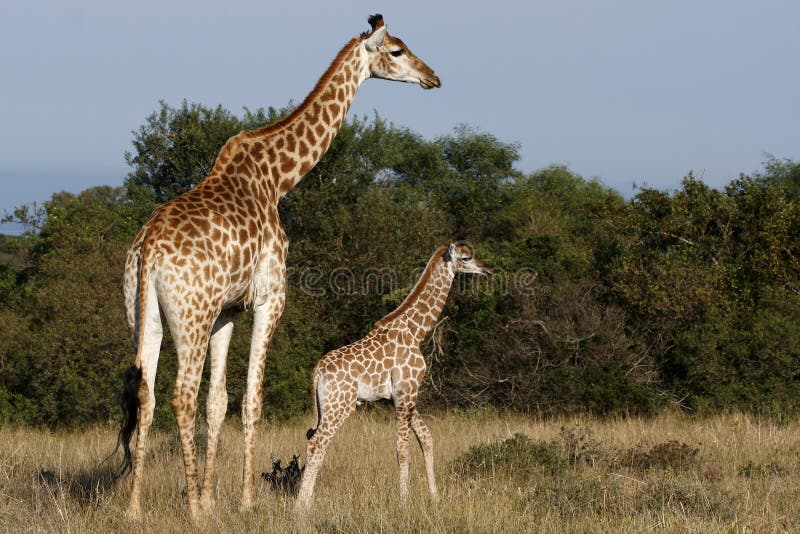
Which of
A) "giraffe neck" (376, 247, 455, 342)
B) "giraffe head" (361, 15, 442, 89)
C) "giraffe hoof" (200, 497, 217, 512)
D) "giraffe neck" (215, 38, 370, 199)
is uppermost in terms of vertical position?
"giraffe head" (361, 15, 442, 89)

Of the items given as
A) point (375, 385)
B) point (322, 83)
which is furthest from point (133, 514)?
point (322, 83)

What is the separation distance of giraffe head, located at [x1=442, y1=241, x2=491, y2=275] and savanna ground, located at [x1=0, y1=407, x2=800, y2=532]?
174 cm

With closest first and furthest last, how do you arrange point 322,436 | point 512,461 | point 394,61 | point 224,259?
point 224,259 → point 322,436 → point 394,61 → point 512,461

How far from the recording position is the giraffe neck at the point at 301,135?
7066mm

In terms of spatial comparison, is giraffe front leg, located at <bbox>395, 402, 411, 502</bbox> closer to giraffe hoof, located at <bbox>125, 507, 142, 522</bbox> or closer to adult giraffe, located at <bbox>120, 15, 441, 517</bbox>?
adult giraffe, located at <bbox>120, 15, 441, 517</bbox>

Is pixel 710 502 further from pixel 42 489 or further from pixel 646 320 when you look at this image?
pixel 646 320

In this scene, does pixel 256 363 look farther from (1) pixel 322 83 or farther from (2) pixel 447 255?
(2) pixel 447 255

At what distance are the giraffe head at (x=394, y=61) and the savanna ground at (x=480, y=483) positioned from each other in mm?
3436

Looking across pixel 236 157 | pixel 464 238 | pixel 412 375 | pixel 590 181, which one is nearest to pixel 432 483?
pixel 412 375

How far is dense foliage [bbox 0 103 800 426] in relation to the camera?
1291 centimetres

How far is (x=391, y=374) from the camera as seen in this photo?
8.00 metres

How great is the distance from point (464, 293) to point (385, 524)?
8.97m

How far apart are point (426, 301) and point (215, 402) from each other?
2.56 m

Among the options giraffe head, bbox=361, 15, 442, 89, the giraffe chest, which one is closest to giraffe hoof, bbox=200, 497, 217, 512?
the giraffe chest
